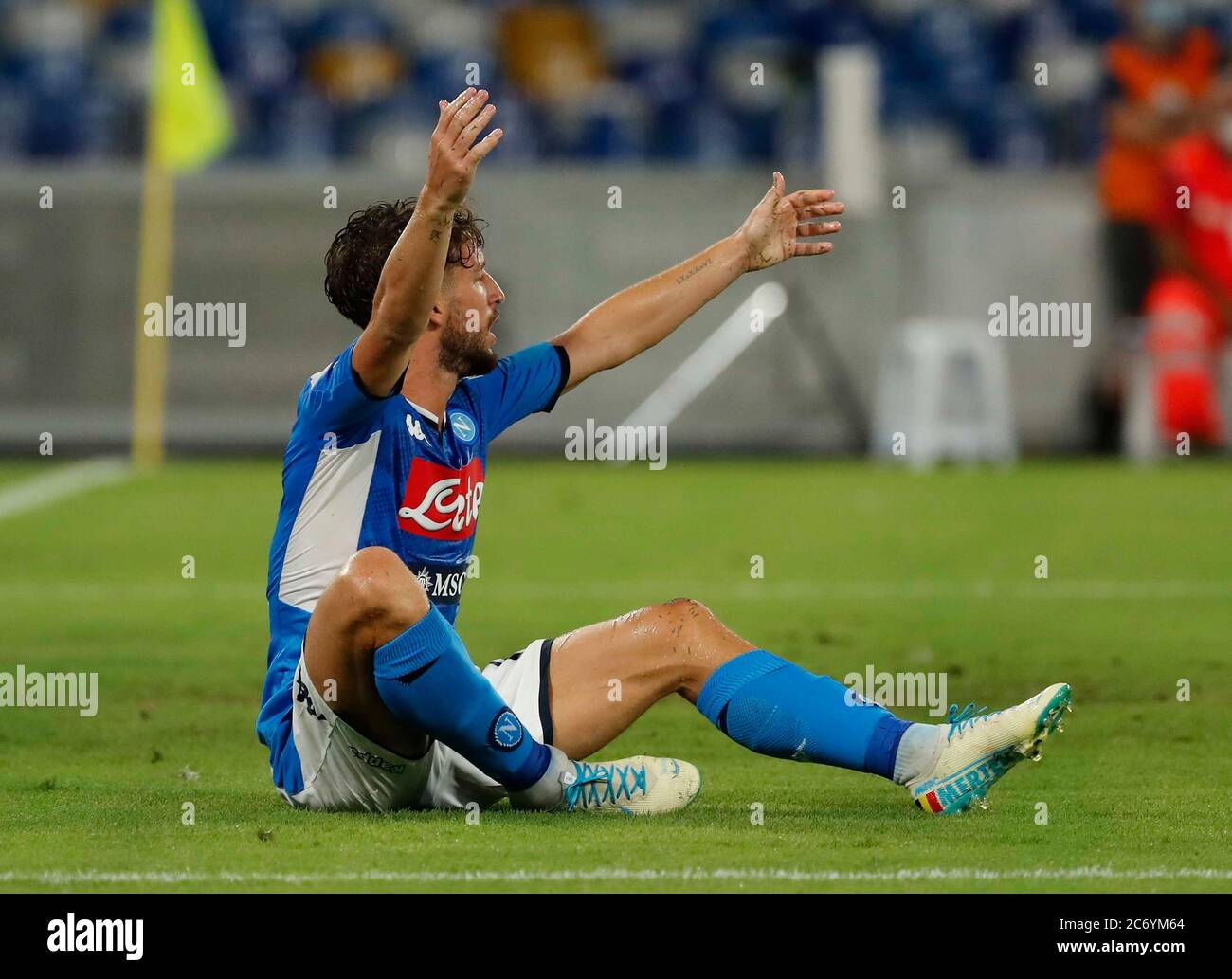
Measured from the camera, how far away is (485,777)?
5680mm

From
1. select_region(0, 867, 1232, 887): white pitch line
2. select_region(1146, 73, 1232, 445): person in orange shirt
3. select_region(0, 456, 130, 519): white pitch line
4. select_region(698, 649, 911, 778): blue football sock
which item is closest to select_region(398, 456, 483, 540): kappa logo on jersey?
select_region(698, 649, 911, 778): blue football sock

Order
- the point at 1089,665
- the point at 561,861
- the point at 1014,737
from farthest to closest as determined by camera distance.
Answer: the point at 1089,665
the point at 1014,737
the point at 561,861

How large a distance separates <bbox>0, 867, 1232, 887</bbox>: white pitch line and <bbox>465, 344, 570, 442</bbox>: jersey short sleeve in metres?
1.50

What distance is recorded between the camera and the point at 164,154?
682 inches

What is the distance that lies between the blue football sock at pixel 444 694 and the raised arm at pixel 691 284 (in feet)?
4.04

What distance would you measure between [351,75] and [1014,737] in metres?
17.1

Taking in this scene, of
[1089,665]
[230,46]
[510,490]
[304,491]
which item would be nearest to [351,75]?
[230,46]

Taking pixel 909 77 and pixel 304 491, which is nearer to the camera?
pixel 304 491

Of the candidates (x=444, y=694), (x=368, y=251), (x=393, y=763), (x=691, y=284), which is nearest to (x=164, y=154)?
(x=691, y=284)

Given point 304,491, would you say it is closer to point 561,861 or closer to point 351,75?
point 561,861

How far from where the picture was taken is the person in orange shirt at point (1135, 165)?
19.6 meters

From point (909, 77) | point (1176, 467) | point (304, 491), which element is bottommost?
point (304, 491)

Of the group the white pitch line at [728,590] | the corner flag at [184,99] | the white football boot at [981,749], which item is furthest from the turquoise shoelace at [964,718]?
the corner flag at [184,99]

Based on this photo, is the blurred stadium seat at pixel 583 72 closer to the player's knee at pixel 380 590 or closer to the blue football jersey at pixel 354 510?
the blue football jersey at pixel 354 510
